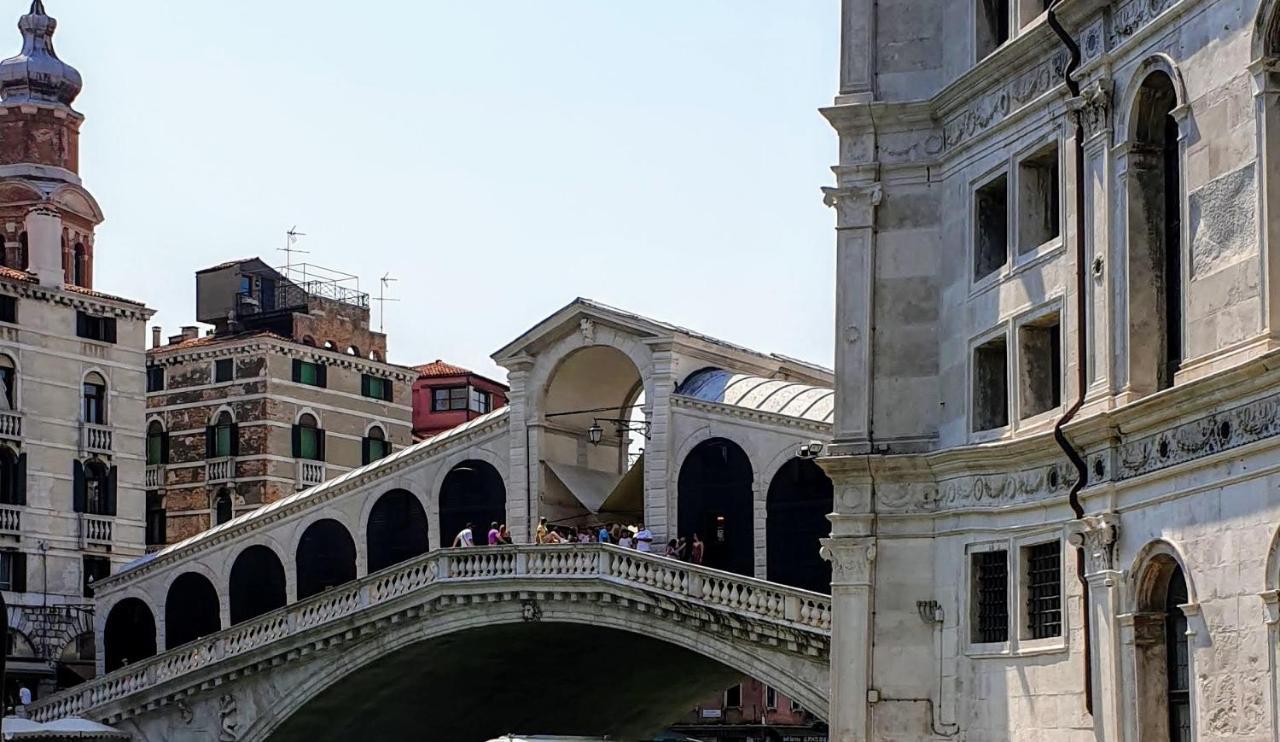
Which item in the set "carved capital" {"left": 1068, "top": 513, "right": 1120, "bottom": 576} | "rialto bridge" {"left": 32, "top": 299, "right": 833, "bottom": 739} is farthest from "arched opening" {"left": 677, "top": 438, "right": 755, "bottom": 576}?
"carved capital" {"left": 1068, "top": 513, "right": 1120, "bottom": 576}

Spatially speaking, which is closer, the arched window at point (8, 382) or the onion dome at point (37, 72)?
the arched window at point (8, 382)

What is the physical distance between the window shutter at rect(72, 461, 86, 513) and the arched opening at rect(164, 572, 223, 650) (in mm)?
3445

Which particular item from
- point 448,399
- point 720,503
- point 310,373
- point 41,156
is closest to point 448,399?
point 448,399

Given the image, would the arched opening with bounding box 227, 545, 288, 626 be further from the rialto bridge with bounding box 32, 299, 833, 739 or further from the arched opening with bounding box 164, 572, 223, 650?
the arched opening with bounding box 164, 572, 223, 650

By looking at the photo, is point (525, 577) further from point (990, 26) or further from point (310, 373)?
point (310, 373)

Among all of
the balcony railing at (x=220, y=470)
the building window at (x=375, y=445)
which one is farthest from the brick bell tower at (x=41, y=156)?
the building window at (x=375, y=445)

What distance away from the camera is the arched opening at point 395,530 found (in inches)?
2197

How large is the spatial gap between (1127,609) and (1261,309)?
3974 millimetres

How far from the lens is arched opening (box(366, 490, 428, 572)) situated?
55812 millimetres

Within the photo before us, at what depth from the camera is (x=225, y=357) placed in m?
70.6

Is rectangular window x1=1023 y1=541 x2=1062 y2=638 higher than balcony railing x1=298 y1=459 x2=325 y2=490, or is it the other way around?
balcony railing x1=298 y1=459 x2=325 y2=490

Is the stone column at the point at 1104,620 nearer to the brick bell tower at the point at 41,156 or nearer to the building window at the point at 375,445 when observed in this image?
the brick bell tower at the point at 41,156

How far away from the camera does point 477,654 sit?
53.9 m

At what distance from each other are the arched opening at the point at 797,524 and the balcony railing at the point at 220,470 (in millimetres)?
24110
